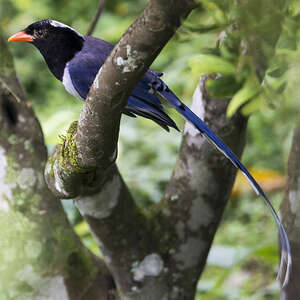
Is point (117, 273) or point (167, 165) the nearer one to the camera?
point (117, 273)

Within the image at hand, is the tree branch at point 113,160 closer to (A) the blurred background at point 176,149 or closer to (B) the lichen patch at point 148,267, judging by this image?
(B) the lichen patch at point 148,267

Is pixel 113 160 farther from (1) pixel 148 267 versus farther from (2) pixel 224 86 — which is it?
(1) pixel 148 267

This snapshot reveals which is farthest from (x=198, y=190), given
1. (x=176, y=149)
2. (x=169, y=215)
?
(x=176, y=149)

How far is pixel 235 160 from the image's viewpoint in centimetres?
178

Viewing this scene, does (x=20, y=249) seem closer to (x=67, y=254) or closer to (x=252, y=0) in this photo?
(x=67, y=254)

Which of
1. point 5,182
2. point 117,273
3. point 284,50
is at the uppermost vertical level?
point 284,50

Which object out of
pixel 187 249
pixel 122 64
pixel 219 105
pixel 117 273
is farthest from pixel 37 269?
pixel 122 64

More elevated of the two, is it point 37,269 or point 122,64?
point 122,64

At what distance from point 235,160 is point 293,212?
30 cm

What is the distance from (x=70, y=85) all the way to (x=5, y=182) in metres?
0.42

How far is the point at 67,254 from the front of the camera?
7.35ft

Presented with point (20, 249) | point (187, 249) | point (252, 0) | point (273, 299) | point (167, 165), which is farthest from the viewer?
point (167, 165)

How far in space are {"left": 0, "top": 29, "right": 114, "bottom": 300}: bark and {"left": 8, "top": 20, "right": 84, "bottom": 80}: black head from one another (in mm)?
164

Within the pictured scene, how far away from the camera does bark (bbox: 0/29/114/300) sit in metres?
2.14
